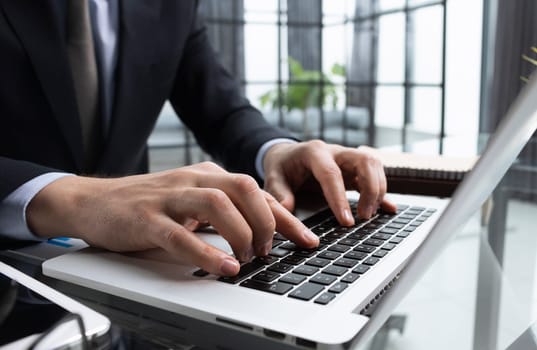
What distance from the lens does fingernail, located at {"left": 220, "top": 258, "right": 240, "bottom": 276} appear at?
1.15 feet

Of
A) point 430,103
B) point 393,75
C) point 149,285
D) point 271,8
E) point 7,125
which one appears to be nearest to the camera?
point 149,285

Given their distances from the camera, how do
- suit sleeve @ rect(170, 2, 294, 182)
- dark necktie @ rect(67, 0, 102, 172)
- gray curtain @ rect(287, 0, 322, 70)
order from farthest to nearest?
gray curtain @ rect(287, 0, 322, 70) → suit sleeve @ rect(170, 2, 294, 182) → dark necktie @ rect(67, 0, 102, 172)

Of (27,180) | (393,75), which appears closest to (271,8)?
(393,75)

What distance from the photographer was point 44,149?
71 centimetres

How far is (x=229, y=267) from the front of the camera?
0.35 meters

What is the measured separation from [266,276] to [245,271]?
0.02 metres

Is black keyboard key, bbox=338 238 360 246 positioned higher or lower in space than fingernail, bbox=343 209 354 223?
lower

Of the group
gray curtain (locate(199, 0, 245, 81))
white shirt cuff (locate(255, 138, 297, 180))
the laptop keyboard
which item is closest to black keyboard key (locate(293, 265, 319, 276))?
the laptop keyboard

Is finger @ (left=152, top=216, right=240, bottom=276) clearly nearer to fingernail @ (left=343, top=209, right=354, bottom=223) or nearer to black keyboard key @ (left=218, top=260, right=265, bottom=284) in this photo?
black keyboard key @ (left=218, top=260, right=265, bottom=284)

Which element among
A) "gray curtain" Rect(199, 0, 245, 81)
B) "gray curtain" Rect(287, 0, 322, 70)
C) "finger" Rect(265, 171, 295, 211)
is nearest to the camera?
"finger" Rect(265, 171, 295, 211)

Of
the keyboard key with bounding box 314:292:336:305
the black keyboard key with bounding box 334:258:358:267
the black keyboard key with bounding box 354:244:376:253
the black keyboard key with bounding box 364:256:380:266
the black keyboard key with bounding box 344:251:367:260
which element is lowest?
the black keyboard key with bounding box 354:244:376:253

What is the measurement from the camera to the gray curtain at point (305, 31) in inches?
203

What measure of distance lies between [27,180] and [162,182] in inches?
5.1

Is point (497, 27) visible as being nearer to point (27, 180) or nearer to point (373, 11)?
point (373, 11)
